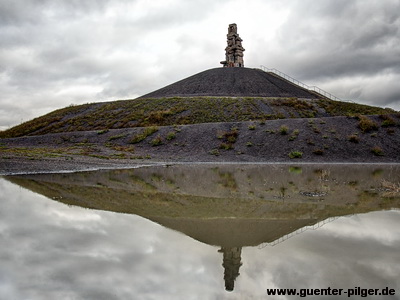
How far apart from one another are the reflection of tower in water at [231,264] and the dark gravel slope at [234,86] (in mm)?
72889

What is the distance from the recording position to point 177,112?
63.2 meters

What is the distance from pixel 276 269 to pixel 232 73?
305 feet

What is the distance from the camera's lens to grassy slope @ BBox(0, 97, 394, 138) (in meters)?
60.4

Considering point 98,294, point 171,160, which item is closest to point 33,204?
point 98,294

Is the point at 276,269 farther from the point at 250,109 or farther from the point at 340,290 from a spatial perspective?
the point at 250,109

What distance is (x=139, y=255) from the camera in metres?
6.92

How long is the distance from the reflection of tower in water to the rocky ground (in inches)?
979

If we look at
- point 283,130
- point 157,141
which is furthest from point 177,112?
point 283,130

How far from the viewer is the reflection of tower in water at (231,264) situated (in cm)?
565

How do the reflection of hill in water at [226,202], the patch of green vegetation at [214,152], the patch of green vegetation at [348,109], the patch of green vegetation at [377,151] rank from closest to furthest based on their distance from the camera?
the reflection of hill in water at [226,202]
the patch of green vegetation at [377,151]
the patch of green vegetation at [214,152]
the patch of green vegetation at [348,109]

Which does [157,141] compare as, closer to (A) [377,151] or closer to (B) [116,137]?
(B) [116,137]

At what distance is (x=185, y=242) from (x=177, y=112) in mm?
55871

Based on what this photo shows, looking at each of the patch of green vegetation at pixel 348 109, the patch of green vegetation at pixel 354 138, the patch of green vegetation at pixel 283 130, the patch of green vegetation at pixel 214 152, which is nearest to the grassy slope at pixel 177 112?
the patch of green vegetation at pixel 348 109

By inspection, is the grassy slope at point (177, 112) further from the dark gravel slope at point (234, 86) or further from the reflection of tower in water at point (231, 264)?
the reflection of tower in water at point (231, 264)
